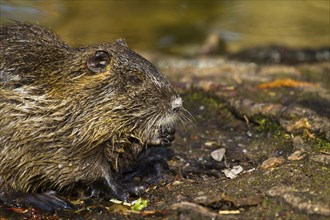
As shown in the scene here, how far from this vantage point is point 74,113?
198 inches

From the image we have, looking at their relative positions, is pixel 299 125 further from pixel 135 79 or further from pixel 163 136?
pixel 135 79

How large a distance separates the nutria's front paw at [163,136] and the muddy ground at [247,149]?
291 millimetres

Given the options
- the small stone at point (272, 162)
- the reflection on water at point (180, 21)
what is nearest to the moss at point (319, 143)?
the small stone at point (272, 162)

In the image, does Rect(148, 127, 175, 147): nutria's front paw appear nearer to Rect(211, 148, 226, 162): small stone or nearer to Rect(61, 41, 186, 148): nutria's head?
Rect(61, 41, 186, 148): nutria's head

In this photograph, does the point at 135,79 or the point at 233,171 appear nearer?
the point at 135,79

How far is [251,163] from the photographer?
5.66 m

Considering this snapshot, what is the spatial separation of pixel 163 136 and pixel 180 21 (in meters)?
6.91

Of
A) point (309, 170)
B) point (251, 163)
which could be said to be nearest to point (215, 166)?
point (251, 163)

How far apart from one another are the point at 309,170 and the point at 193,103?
224 centimetres

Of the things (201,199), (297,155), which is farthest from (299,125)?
(201,199)

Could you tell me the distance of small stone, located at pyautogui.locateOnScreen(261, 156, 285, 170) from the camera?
5275 millimetres

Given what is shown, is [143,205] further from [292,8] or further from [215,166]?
[292,8]

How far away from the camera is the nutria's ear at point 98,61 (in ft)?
16.8

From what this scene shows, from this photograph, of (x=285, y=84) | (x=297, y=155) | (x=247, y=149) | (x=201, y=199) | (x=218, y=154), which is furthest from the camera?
(x=285, y=84)
